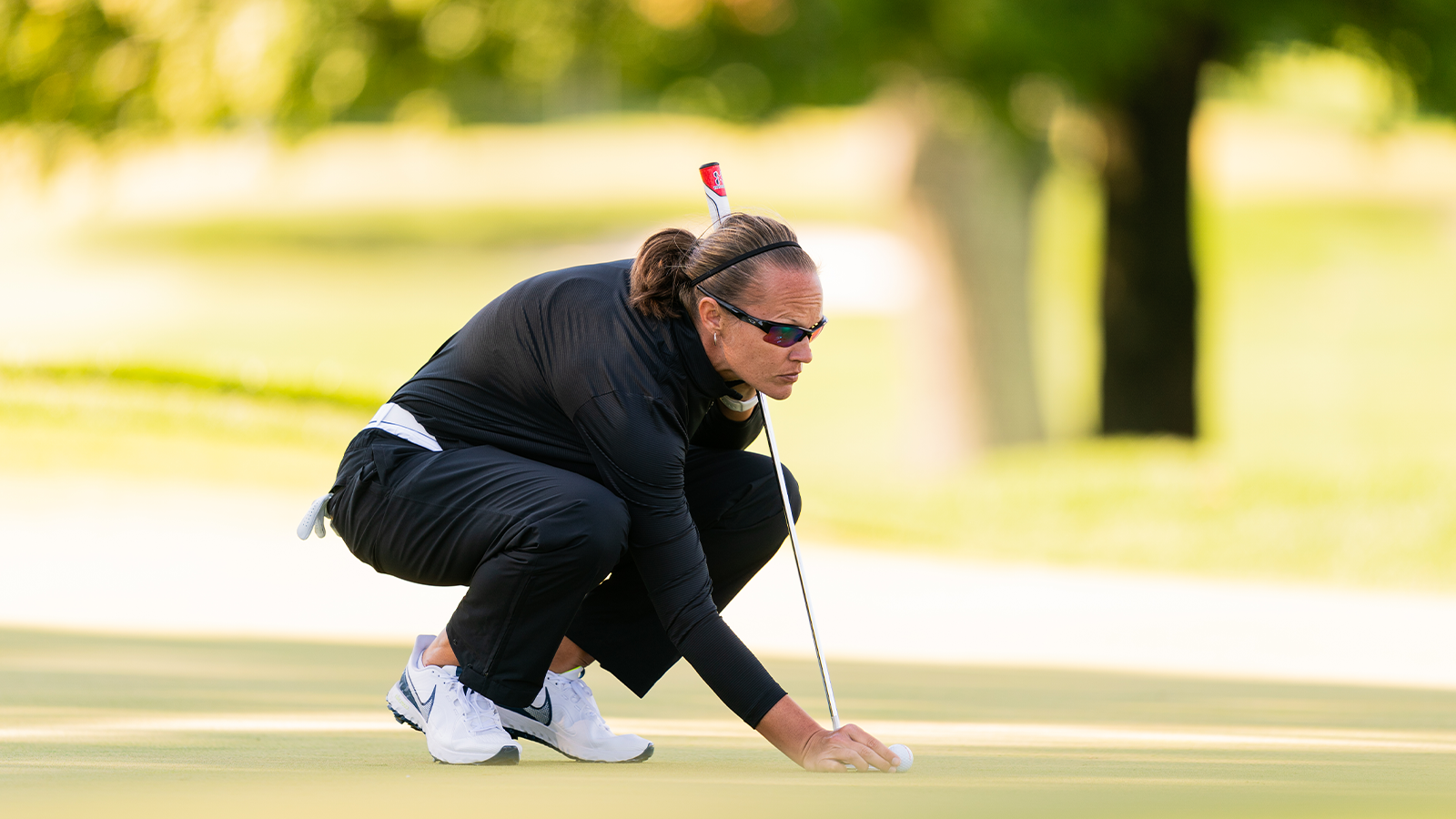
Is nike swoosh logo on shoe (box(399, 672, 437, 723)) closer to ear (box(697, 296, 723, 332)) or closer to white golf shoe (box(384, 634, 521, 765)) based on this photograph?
white golf shoe (box(384, 634, 521, 765))

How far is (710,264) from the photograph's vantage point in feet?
11.9

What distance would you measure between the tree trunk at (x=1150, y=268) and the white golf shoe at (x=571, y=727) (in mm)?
10493

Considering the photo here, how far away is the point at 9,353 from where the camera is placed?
11.4m

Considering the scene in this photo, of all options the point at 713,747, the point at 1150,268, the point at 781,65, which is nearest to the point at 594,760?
the point at 713,747

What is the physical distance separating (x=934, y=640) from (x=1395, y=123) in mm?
9473

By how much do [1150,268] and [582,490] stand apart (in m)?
10.7

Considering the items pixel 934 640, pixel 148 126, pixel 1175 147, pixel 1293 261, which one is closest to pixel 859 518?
pixel 934 640

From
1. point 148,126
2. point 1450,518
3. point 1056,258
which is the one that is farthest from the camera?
point 1056,258

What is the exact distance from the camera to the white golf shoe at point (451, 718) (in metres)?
3.66

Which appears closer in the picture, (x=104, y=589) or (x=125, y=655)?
(x=125, y=655)

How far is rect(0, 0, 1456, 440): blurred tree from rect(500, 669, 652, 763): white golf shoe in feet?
25.2

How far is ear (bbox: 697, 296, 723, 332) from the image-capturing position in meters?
3.60

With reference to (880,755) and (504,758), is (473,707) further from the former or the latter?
(880,755)

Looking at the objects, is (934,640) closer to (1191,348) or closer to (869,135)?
(1191,348)
